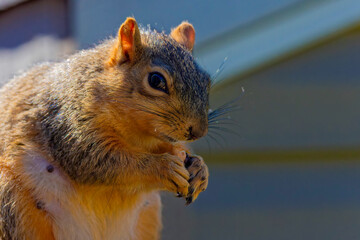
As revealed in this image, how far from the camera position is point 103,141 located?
172cm

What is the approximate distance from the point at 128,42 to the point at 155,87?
21 cm

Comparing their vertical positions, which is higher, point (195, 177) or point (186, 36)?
point (186, 36)

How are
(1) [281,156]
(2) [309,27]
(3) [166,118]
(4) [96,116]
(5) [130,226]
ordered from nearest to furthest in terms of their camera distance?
(3) [166,118] < (4) [96,116] < (5) [130,226] < (2) [309,27] < (1) [281,156]

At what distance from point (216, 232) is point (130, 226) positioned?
147 centimetres

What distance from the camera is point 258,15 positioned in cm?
304

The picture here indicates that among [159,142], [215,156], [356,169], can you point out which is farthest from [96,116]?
[356,169]

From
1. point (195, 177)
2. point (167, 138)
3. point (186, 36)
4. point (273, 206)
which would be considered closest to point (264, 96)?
point (273, 206)

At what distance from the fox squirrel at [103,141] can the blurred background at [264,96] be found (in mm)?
1263

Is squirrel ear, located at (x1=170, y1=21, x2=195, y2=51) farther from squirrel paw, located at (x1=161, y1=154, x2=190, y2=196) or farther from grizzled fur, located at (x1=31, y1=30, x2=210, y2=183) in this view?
squirrel paw, located at (x1=161, y1=154, x2=190, y2=196)

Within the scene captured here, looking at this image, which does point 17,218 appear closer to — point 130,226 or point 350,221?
point 130,226

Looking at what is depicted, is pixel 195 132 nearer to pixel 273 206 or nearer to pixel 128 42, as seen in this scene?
pixel 128 42

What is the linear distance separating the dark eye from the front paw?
12.7 inches

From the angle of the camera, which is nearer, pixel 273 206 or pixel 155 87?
pixel 155 87

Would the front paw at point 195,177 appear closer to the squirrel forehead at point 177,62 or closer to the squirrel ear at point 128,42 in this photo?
the squirrel forehead at point 177,62
